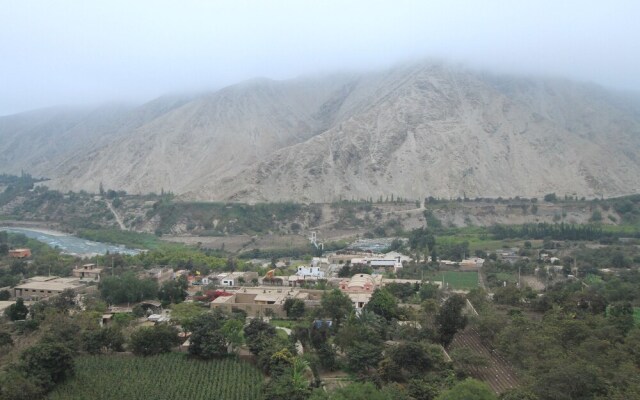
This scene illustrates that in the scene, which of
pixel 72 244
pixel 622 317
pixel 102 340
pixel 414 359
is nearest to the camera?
pixel 414 359

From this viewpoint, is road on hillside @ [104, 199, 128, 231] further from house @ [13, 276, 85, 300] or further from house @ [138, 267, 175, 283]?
house @ [13, 276, 85, 300]

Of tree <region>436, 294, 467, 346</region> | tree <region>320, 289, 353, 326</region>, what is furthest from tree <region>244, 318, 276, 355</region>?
tree <region>436, 294, 467, 346</region>

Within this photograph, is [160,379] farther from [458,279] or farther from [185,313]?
[458,279]

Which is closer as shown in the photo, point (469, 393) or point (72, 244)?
point (469, 393)

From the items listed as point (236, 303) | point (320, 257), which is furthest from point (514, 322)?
point (320, 257)

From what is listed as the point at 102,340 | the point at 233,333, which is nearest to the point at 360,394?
the point at 233,333

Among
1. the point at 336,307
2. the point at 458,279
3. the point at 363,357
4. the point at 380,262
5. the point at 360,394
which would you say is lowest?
the point at 458,279

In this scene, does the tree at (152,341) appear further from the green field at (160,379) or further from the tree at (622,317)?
the tree at (622,317)
